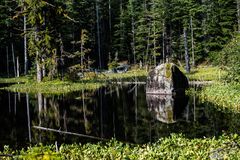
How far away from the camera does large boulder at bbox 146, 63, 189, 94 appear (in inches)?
1355

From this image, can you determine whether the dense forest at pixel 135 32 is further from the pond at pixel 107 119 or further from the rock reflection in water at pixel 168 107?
the pond at pixel 107 119

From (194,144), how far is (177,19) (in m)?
64.3

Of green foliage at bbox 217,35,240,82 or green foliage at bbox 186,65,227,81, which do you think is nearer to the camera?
green foliage at bbox 217,35,240,82

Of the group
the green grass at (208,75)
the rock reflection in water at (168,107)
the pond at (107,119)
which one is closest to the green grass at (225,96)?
the pond at (107,119)

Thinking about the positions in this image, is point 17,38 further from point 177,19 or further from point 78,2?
point 177,19

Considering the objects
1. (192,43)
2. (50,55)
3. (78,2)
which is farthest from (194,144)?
(78,2)

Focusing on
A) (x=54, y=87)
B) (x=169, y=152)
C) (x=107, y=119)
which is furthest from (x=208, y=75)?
(x=169, y=152)

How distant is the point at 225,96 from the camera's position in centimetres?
2647

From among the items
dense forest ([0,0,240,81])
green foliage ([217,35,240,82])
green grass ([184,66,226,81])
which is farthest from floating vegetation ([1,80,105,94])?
dense forest ([0,0,240,81])

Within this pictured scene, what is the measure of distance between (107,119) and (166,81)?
1281cm

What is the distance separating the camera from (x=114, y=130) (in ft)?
64.1

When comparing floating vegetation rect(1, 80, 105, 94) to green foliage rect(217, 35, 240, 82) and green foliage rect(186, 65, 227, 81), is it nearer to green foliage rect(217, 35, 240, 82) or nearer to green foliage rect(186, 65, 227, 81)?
green foliage rect(186, 65, 227, 81)

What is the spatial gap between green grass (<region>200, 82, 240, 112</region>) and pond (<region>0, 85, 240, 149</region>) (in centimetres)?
78

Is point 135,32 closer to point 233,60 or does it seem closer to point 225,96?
point 233,60
